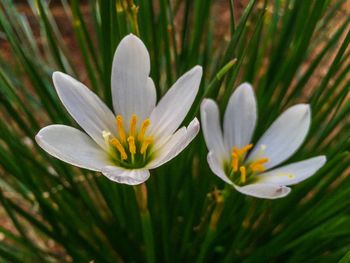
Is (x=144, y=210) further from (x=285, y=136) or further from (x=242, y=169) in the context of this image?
(x=285, y=136)

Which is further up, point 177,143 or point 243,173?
point 177,143

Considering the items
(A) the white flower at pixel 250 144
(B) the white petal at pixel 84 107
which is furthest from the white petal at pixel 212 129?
(B) the white petal at pixel 84 107

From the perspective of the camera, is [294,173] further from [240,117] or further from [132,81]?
[132,81]

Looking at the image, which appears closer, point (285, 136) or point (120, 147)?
point (120, 147)

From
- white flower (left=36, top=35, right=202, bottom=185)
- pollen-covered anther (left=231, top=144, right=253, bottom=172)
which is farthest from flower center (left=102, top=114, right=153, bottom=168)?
pollen-covered anther (left=231, top=144, right=253, bottom=172)

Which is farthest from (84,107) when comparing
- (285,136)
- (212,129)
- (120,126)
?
(285,136)
